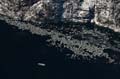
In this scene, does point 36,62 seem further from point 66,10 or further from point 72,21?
point 66,10

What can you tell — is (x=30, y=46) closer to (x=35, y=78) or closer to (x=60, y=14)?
(x=35, y=78)

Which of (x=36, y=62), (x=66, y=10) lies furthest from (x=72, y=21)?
(x=36, y=62)

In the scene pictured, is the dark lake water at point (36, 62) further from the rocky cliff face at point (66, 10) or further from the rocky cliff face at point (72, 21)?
the rocky cliff face at point (66, 10)

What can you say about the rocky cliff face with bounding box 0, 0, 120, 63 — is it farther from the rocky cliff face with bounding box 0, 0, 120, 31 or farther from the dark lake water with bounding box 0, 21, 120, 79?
the dark lake water with bounding box 0, 21, 120, 79

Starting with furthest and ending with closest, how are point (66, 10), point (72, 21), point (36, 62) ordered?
1. point (66, 10)
2. point (72, 21)
3. point (36, 62)

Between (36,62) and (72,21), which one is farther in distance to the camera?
(72,21)

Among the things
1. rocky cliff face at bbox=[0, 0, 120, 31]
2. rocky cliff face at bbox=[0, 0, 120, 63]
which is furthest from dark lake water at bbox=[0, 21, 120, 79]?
rocky cliff face at bbox=[0, 0, 120, 31]

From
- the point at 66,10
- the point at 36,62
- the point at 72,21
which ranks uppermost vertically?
the point at 66,10
